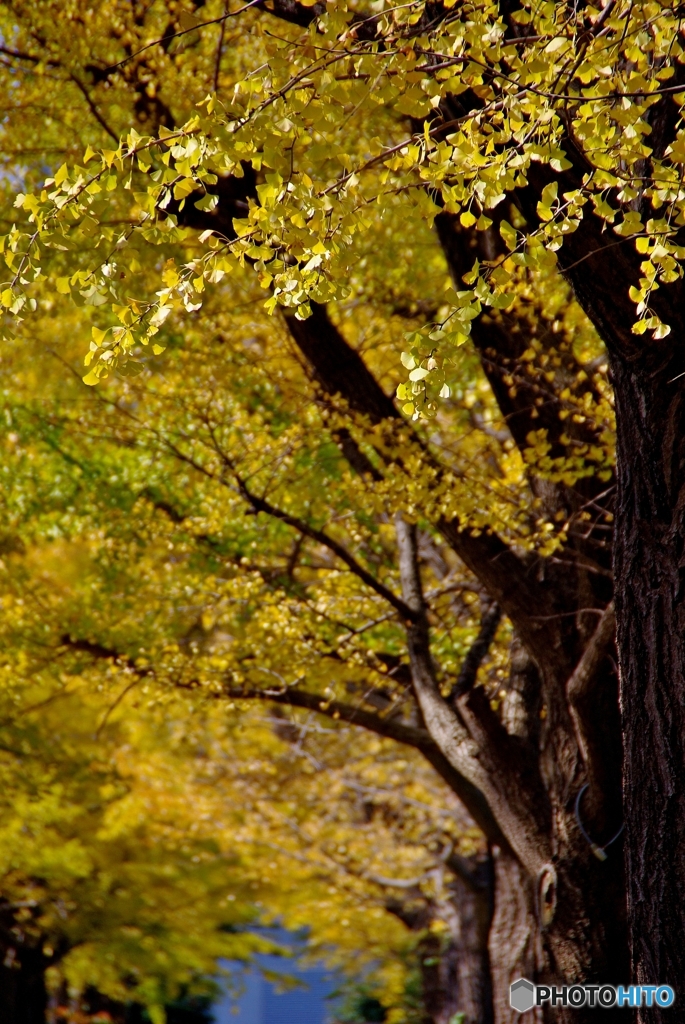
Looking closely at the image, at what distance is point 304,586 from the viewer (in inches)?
349

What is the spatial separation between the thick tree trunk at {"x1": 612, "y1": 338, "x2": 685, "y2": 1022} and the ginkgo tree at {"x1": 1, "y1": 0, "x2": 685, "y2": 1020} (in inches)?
0.4

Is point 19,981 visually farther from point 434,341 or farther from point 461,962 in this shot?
point 434,341

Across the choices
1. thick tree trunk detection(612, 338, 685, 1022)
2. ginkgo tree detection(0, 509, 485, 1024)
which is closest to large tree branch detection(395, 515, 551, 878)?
thick tree trunk detection(612, 338, 685, 1022)

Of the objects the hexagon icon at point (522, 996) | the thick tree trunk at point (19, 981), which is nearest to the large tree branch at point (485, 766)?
the hexagon icon at point (522, 996)

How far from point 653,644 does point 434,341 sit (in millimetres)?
1480

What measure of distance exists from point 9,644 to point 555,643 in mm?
4419

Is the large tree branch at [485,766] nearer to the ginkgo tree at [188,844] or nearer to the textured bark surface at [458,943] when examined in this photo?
the textured bark surface at [458,943]

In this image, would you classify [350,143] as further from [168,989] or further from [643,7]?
[168,989]

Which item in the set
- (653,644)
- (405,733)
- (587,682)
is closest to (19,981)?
(405,733)

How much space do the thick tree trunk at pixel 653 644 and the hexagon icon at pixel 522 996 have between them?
3.49 meters

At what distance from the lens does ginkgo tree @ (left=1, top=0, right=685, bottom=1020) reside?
3303mm

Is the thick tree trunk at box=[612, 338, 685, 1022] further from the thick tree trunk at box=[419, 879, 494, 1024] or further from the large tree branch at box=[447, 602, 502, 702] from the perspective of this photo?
the thick tree trunk at box=[419, 879, 494, 1024]

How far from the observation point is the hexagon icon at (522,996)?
22.3 ft

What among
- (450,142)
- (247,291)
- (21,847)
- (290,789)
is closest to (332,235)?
(450,142)
